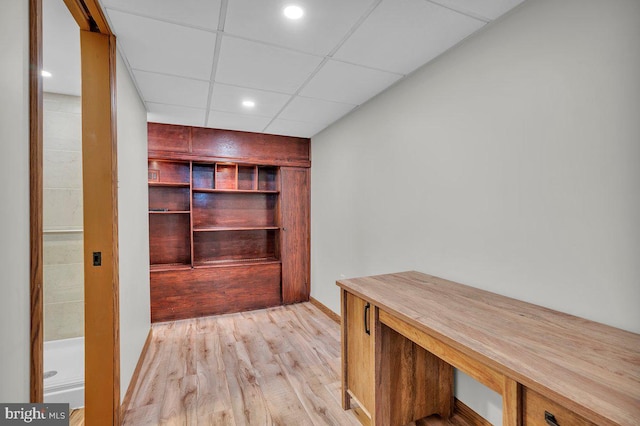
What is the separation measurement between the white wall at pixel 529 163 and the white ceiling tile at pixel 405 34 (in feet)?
0.46

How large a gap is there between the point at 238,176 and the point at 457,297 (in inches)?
130

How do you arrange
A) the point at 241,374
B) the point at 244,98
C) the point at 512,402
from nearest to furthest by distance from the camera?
the point at 512,402 → the point at 241,374 → the point at 244,98

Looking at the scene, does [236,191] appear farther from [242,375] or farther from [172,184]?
[242,375]

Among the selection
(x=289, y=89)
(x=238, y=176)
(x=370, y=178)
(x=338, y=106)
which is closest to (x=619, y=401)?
(x=370, y=178)

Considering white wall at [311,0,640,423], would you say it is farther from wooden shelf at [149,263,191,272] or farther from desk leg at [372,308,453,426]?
wooden shelf at [149,263,191,272]

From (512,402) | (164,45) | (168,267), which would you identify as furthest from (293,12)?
(168,267)

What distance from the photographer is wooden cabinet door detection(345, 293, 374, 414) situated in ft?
5.65

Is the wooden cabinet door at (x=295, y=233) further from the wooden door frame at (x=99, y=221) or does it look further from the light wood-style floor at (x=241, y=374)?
the wooden door frame at (x=99, y=221)

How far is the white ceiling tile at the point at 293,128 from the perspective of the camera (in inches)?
136

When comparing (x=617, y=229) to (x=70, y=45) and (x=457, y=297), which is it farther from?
(x=70, y=45)

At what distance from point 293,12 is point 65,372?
3.09 metres

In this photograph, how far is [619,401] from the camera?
2.47 feet

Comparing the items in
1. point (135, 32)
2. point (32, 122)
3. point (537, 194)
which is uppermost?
point (135, 32)
